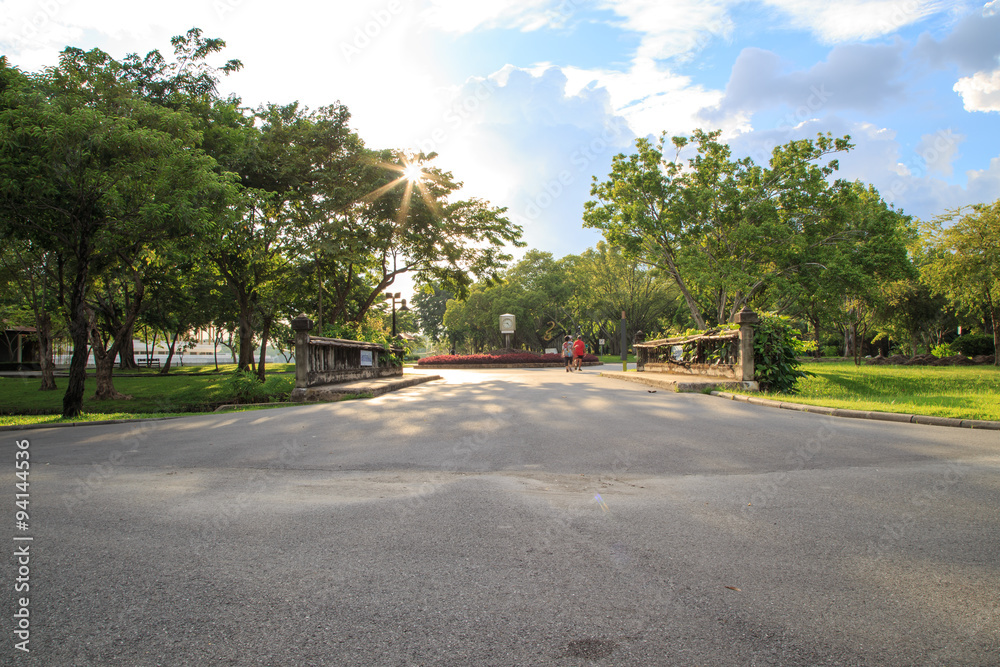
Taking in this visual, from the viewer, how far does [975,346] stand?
103 ft

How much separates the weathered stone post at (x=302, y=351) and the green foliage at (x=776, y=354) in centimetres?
1068

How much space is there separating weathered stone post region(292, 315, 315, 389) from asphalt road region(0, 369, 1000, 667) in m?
7.09

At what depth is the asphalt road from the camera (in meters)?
2.22

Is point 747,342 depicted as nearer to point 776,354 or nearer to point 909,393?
point 776,354

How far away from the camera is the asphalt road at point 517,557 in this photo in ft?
7.29

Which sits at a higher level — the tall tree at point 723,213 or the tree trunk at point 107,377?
the tall tree at point 723,213

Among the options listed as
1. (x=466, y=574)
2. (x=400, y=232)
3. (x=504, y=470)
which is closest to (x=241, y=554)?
(x=466, y=574)

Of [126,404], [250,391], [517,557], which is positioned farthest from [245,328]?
[517,557]

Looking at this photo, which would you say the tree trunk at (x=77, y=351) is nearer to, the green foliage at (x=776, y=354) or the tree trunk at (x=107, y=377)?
the tree trunk at (x=107, y=377)

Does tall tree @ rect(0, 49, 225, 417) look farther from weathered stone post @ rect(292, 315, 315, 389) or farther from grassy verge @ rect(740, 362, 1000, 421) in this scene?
grassy verge @ rect(740, 362, 1000, 421)

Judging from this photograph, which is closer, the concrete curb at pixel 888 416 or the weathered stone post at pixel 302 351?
the concrete curb at pixel 888 416

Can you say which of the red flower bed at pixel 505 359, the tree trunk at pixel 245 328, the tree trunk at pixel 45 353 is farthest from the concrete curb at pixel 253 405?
the red flower bed at pixel 505 359

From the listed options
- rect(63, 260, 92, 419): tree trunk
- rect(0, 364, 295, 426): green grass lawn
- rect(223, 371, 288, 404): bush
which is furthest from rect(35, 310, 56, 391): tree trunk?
rect(63, 260, 92, 419): tree trunk

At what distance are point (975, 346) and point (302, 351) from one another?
3589 centimetres
